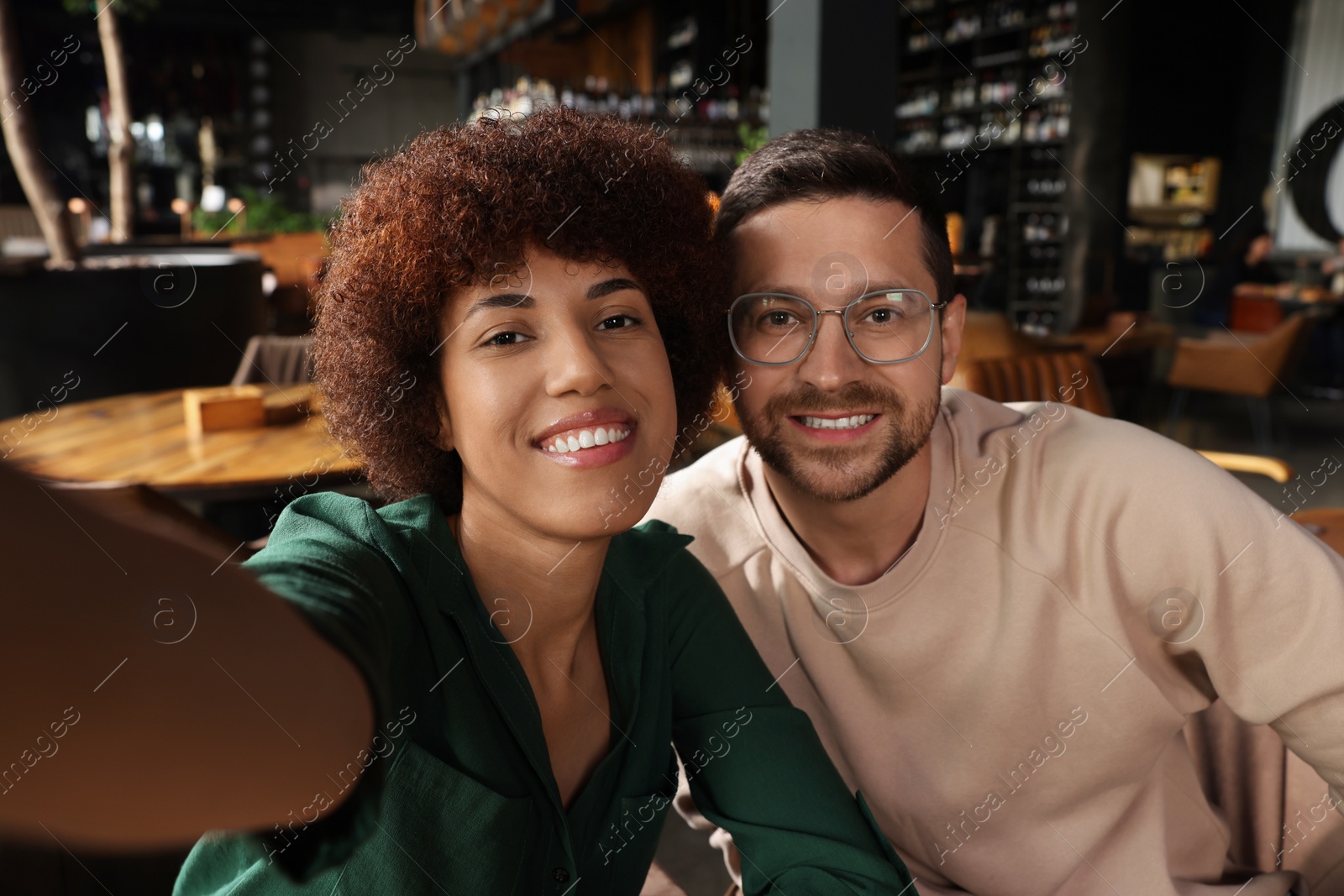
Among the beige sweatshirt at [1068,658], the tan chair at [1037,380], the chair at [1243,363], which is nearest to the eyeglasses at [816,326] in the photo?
the beige sweatshirt at [1068,658]

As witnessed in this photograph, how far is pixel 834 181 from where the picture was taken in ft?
4.44

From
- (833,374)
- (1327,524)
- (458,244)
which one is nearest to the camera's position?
(458,244)

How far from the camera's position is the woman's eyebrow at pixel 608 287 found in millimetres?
1055

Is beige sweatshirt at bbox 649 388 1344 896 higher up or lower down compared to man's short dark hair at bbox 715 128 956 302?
lower down

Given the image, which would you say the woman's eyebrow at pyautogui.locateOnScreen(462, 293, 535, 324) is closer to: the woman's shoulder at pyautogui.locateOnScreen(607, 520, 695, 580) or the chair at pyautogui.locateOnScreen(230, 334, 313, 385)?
the woman's shoulder at pyautogui.locateOnScreen(607, 520, 695, 580)

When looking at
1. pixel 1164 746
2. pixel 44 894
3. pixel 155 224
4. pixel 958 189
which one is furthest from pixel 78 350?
pixel 155 224

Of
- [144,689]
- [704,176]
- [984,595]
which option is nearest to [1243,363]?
[704,176]

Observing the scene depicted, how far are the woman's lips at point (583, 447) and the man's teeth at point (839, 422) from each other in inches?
16.9

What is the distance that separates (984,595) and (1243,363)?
17.8 feet

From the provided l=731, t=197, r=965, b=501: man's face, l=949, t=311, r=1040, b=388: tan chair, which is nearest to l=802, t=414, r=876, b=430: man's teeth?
l=731, t=197, r=965, b=501: man's face

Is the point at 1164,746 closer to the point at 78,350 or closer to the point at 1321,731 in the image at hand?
the point at 1321,731

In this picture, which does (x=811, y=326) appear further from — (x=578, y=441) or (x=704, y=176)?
(x=704, y=176)

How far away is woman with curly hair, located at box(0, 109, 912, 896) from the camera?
85 centimetres

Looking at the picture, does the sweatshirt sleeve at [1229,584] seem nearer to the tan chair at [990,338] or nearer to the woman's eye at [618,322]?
the woman's eye at [618,322]
